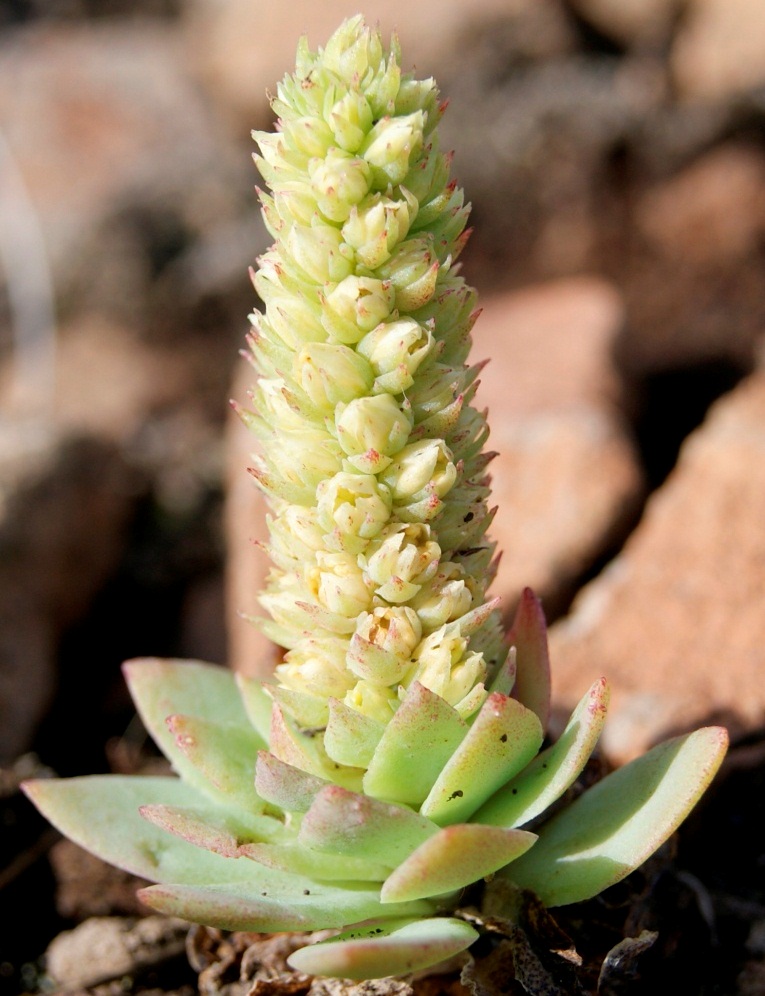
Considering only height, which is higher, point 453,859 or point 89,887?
point 453,859

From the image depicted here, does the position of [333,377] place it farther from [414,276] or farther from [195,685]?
[195,685]

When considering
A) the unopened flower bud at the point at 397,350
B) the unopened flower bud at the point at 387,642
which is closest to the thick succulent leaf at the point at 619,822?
the unopened flower bud at the point at 387,642

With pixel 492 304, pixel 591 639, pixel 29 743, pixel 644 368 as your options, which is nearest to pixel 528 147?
pixel 492 304

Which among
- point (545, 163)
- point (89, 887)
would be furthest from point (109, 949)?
point (545, 163)

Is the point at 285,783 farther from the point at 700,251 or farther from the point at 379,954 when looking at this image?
the point at 700,251

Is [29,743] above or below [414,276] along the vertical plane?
below

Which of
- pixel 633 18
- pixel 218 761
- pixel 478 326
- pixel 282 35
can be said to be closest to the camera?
pixel 218 761

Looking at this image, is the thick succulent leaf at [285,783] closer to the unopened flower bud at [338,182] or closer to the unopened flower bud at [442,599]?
the unopened flower bud at [442,599]

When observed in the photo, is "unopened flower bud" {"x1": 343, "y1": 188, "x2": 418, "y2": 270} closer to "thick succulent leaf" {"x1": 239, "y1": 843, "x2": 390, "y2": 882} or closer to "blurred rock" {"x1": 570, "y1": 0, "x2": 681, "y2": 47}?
"thick succulent leaf" {"x1": 239, "y1": 843, "x2": 390, "y2": 882}
